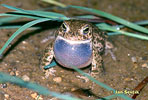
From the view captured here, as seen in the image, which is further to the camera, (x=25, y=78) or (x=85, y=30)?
(x=25, y=78)

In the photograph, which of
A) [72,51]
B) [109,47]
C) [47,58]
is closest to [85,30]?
[72,51]

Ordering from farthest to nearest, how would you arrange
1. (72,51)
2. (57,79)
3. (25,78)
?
1. (57,79)
2. (25,78)
3. (72,51)

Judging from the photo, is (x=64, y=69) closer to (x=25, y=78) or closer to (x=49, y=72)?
(x=49, y=72)

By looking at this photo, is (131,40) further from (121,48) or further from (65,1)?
(65,1)

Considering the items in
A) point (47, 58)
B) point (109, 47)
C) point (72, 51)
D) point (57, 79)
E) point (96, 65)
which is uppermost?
point (109, 47)

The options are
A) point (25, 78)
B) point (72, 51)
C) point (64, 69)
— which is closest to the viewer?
point (72, 51)

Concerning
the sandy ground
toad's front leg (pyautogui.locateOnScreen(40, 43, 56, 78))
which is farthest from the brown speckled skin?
the sandy ground

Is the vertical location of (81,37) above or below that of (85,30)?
below
